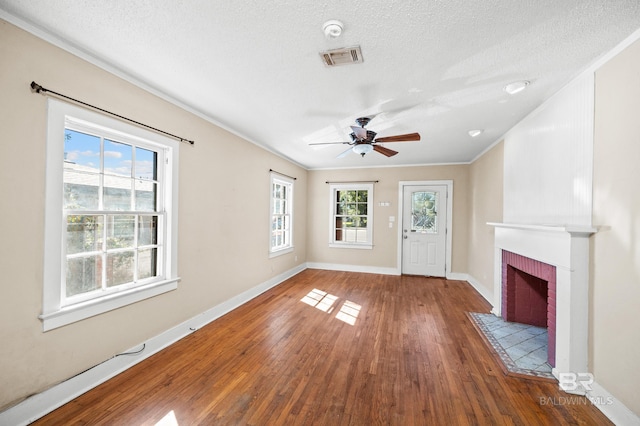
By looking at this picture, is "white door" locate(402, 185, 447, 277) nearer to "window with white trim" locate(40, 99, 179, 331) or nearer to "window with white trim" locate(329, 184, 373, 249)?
"window with white trim" locate(329, 184, 373, 249)

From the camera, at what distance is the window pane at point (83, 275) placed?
1996mm

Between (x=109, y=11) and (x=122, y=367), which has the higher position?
(x=109, y=11)

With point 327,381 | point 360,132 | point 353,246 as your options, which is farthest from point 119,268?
point 353,246

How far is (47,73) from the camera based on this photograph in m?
1.79

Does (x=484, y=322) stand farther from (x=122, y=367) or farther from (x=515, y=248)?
(x=122, y=367)

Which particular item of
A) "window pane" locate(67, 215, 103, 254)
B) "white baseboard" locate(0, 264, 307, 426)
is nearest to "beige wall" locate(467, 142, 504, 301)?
"white baseboard" locate(0, 264, 307, 426)

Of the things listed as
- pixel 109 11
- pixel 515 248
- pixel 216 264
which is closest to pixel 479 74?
pixel 515 248

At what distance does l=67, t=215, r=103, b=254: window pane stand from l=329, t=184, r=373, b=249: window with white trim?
4814mm

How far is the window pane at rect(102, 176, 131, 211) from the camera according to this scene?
223 centimetres

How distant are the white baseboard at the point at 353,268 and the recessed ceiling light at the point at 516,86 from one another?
14.3 feet

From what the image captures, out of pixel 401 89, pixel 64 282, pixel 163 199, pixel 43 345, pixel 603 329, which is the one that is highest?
pixel 401 89

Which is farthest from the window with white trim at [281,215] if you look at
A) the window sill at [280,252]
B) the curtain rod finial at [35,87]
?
the curtain rod finial at [35,87]

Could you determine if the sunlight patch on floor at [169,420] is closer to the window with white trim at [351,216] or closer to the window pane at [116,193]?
the window pane at [116,193]

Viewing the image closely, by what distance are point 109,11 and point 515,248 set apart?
13.9ft
